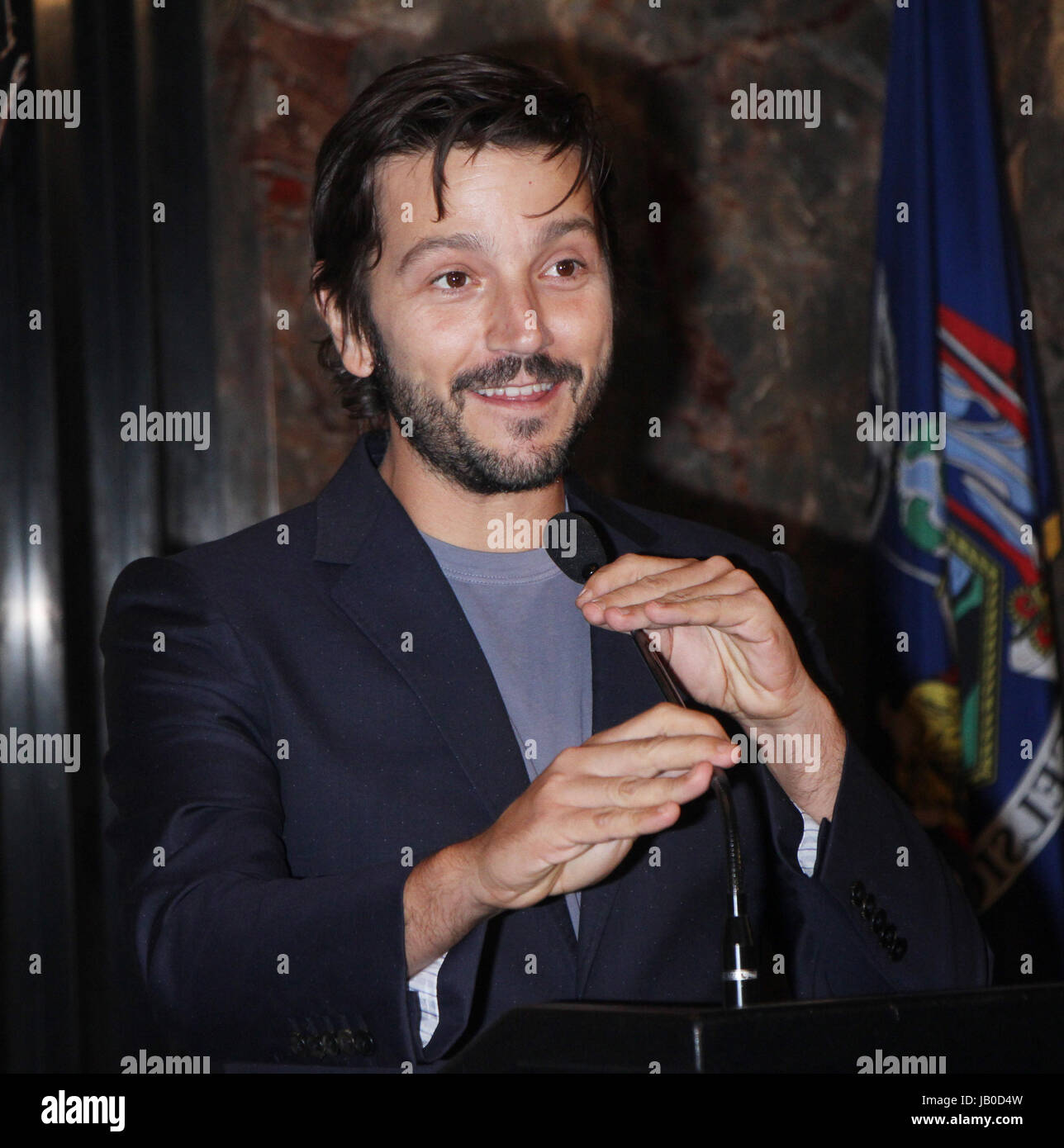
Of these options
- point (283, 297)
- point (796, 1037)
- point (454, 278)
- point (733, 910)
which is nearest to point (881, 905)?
point (733, 910)

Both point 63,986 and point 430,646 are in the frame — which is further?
point 63,986

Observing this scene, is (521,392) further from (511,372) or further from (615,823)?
(615,823)

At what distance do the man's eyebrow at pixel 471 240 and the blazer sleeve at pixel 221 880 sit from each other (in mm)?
530

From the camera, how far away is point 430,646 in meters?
1.77

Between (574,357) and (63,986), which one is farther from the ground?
(574,357)

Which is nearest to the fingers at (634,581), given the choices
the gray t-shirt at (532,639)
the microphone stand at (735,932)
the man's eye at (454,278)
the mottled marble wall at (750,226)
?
the microphone stand at (735,932)

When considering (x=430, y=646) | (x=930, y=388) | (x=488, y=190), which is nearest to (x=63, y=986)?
(x=430, y=646)

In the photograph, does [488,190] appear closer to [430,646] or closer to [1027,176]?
[430,646]

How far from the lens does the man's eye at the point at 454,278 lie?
6.16 ft

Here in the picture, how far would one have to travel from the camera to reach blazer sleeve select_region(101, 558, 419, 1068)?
141 cm

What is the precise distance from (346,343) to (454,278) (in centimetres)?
32

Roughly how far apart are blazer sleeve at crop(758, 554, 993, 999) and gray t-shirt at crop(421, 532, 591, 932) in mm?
296

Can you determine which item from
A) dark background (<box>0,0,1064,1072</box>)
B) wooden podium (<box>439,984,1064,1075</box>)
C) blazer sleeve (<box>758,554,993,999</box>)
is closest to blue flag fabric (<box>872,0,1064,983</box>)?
dark background (<box>0,0,1064,1072</box>)

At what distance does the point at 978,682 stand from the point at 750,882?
5.08 feet
